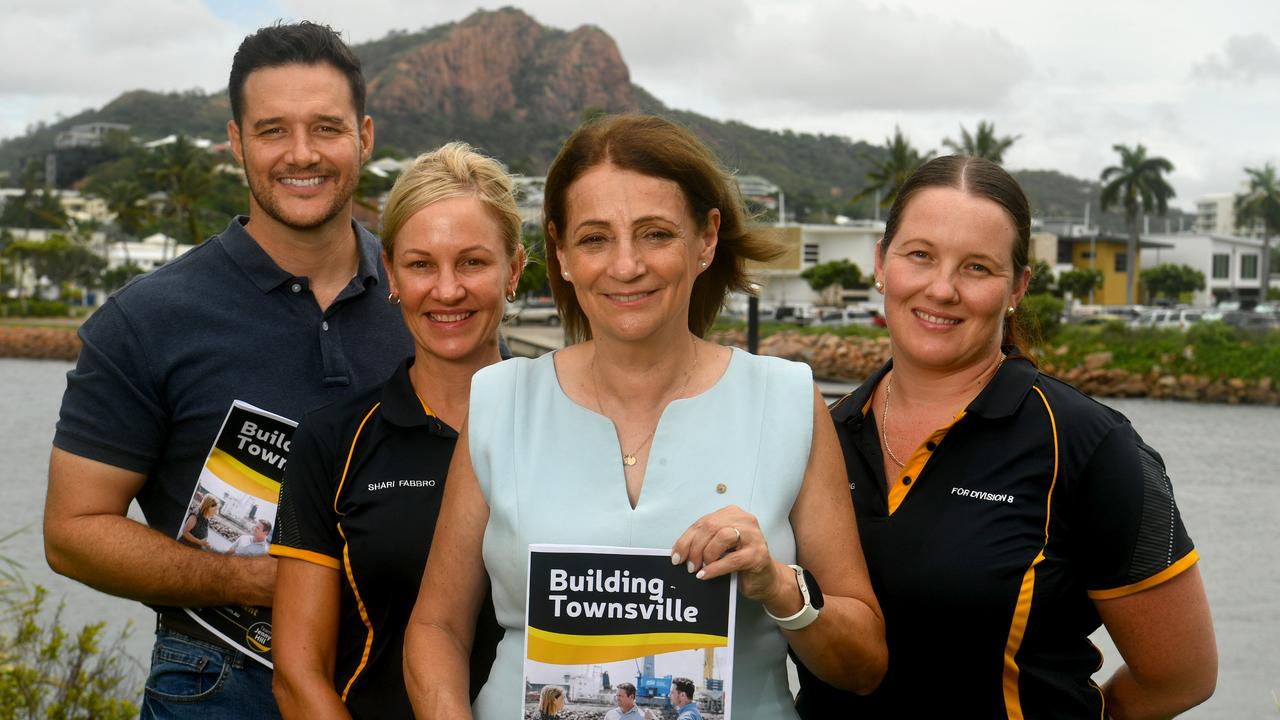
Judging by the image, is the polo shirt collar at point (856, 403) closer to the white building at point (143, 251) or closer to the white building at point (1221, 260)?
the white building at point (1221, 260)

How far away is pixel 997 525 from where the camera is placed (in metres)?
2.44

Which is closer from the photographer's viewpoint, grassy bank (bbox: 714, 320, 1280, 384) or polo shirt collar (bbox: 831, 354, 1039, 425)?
polo shirt collar (bbox: 831, 354, 1039, 425)

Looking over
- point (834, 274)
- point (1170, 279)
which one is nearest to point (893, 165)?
point (834, 274)

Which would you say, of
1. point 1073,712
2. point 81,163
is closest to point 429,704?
point 1073,712

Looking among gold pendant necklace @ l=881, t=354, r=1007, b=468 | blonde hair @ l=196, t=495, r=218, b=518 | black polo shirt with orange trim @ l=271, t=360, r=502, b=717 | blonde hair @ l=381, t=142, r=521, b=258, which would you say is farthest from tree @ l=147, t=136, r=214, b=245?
gold pendant necklace @ l=881, t=354, r=1007, b=468

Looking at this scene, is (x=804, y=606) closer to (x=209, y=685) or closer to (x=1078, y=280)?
(x=209, y=685)

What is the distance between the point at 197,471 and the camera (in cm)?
298

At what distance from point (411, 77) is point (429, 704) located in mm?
185169

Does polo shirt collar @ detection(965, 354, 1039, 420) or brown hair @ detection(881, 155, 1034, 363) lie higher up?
brown hair @ detection(881, 155, 1034, 363)

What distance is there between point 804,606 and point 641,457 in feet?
1.41

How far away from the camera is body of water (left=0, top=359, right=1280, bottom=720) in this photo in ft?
31.8

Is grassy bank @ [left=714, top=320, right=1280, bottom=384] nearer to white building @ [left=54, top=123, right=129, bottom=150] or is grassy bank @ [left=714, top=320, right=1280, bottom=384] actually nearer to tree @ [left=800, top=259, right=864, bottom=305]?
tree @ [left=800, top=259, right=864, bottom=305]

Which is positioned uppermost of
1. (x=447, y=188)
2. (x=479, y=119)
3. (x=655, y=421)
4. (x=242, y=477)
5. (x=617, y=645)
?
(x=479, y=119)

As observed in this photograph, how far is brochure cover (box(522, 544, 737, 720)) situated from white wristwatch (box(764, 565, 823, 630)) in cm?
11
